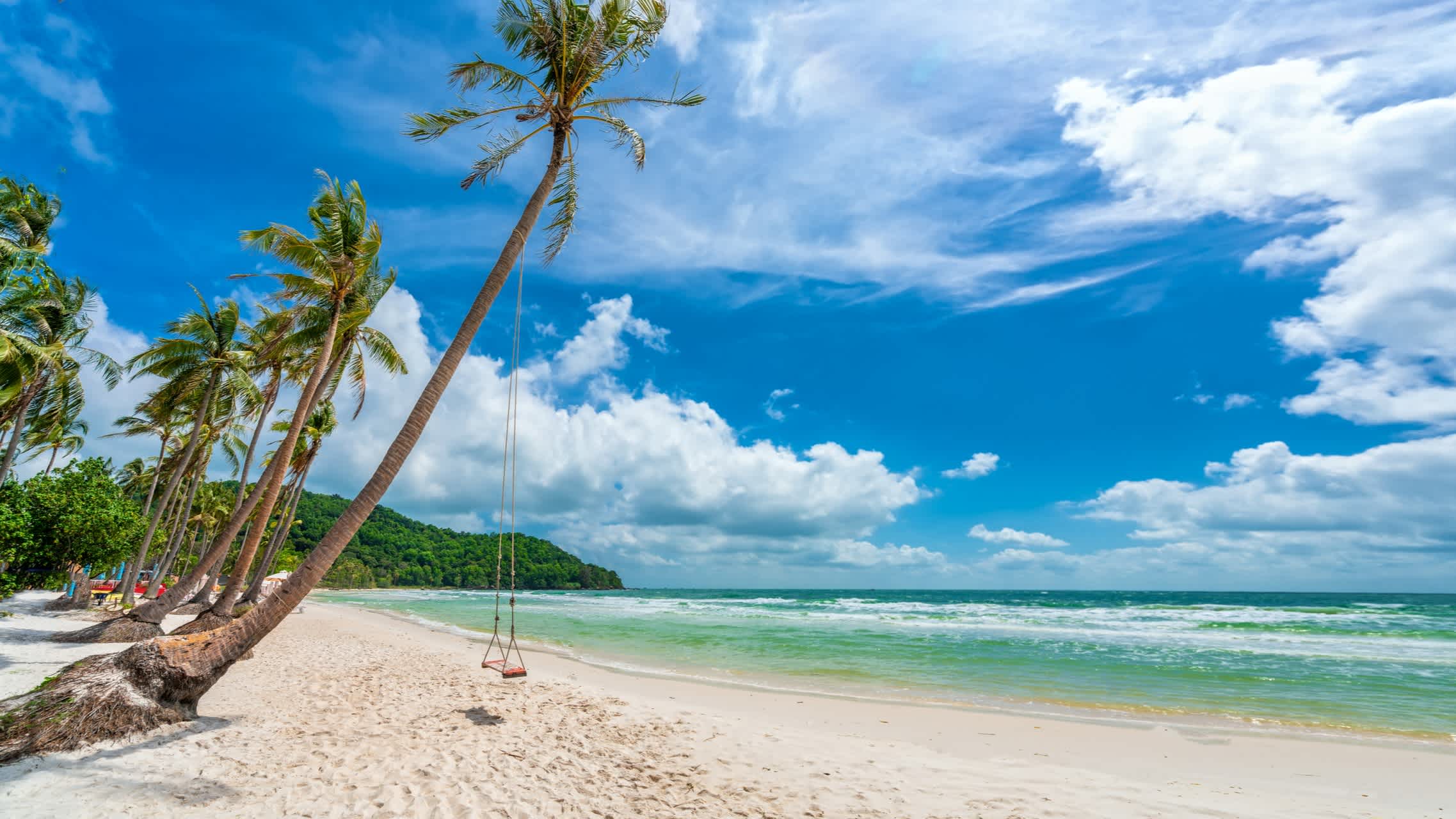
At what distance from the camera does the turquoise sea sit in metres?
10.7

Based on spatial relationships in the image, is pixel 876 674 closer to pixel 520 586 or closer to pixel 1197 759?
pixel 1197 759

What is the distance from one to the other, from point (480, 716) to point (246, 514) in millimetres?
9704

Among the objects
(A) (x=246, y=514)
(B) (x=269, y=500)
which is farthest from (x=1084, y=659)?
(A) (x=246, y=514)

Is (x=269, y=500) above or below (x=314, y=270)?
below

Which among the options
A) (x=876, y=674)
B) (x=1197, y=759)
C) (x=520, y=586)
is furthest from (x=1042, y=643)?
(x=520, y=586)

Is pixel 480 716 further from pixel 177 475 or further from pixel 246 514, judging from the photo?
pixel 177 475

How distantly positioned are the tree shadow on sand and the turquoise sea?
549cm

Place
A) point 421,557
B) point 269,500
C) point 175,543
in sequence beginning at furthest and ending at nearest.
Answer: point 421,557, point 175,543, point 269,500

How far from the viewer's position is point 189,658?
6.64m

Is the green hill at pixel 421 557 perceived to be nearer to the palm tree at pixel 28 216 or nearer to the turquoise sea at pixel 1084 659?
the turquoise sea at pixel 1084 659

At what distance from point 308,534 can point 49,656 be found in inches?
2846

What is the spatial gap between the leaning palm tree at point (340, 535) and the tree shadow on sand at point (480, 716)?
8.48ft

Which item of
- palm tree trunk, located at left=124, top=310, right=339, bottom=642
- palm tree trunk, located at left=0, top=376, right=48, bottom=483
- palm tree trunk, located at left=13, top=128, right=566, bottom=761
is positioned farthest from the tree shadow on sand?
palm tree trunk, located at left=0, top=376, right=48, bottom=483

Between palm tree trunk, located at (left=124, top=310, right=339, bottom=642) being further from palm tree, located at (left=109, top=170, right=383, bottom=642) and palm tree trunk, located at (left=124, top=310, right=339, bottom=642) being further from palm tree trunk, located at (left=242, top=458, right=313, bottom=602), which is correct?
palm tree trunk, located at (left=242, top=458, right=313, bottom=602)
